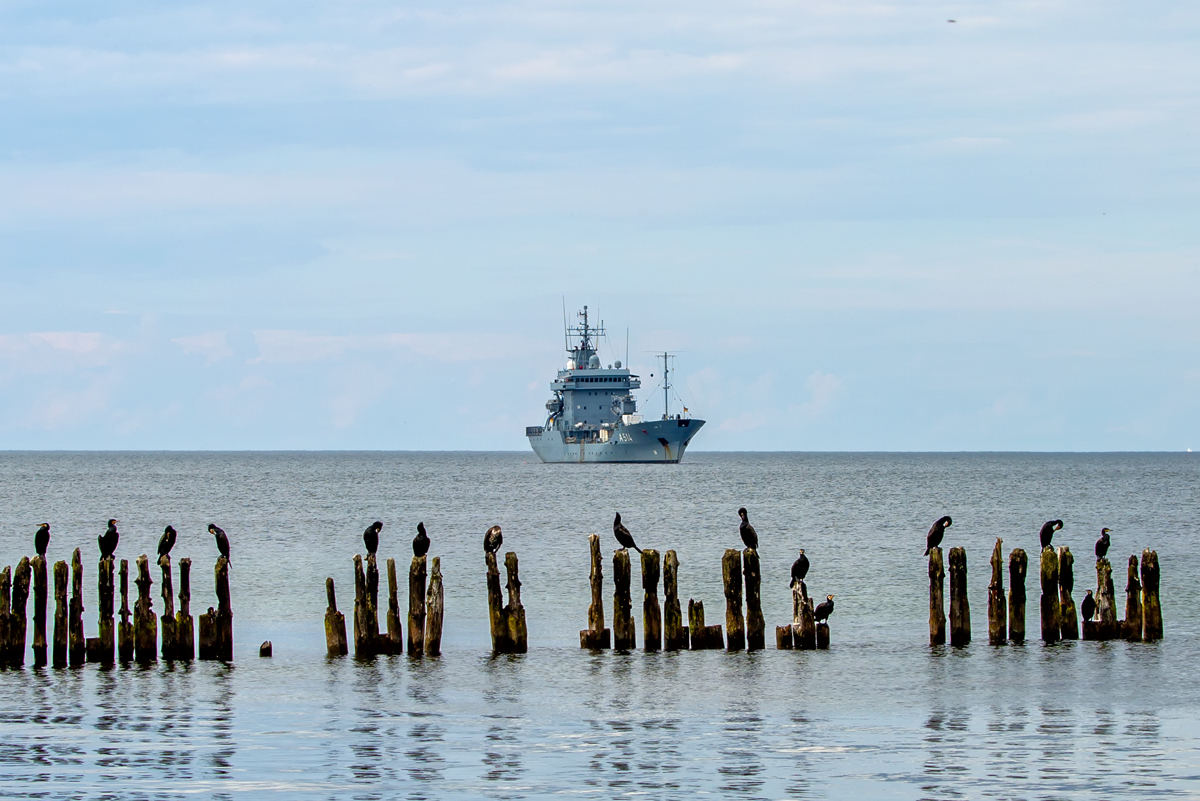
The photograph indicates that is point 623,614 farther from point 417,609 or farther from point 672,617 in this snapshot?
point 417,609

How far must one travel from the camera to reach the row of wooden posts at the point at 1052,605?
2325 cm

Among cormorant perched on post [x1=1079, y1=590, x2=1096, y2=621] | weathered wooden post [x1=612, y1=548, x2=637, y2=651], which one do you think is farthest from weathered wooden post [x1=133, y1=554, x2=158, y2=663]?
cormorant perched on post [x1=1079, y1=590, x2=1096, y2=621]

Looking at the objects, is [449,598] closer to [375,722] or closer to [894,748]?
[375,722]

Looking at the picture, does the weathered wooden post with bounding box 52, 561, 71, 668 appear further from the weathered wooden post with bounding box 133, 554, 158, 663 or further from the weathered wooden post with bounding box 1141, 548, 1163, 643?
the weathered wooden post with bounding box 1141, 548, 1163, 643

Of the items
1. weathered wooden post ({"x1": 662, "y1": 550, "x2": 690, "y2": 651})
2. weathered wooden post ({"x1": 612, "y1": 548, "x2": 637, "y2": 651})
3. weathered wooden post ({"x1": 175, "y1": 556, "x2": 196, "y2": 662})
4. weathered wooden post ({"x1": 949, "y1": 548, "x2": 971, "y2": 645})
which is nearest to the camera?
weathered wooden post ({"x1": 175, "y1": 556, "x2": 196, "y2": 662})

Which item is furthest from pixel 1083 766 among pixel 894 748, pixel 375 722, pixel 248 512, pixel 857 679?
pixel 248 512

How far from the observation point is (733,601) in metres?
22.5

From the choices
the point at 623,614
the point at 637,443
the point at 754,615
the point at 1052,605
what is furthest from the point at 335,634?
the point at 637,443

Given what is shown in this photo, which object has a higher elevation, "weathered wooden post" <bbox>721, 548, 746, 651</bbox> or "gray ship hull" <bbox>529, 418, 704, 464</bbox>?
"gray ship hull" <bbox>529, 418, 704, 464</bbox>

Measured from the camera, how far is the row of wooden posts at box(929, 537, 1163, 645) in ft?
76.3

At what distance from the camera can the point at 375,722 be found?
1786cm

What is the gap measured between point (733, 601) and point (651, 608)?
1.19 meters

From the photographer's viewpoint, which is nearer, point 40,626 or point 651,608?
point 40,626

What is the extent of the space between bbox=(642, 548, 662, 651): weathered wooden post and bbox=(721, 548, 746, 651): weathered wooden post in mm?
982
